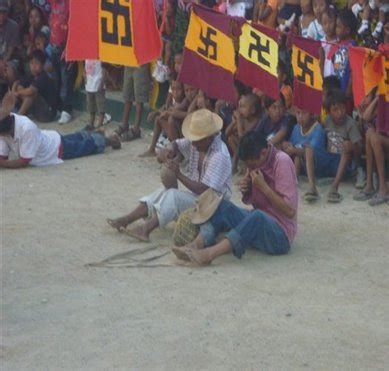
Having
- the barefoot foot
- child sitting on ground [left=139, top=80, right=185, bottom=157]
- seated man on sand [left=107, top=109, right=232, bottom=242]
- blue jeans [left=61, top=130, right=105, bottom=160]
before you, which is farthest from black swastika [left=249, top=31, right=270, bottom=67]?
blue jeans [left=61, top=130, right=105, bottom=160]

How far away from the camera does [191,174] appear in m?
9.18

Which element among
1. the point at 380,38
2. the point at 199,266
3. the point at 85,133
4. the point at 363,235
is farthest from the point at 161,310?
the point at 85,133

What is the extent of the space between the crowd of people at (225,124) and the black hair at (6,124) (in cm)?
1

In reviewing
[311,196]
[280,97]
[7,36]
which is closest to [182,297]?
[311,196]

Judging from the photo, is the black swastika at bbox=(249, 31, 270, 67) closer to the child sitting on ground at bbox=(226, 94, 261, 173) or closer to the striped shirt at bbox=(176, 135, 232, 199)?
the child sitting on ground at bbox=(226, 94, 261, 173)

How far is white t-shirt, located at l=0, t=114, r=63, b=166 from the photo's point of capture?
11.8 meters

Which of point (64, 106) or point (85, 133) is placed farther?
point (64, 106)

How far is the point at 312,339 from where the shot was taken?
688cm

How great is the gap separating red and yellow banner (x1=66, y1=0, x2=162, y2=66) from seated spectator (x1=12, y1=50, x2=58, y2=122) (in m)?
4.92

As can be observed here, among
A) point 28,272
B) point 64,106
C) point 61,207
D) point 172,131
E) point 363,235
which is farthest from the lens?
point 64,106

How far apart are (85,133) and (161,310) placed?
5.56m

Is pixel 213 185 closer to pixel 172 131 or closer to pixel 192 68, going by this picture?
pixel 192 68

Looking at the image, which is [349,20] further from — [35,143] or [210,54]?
[35,143]

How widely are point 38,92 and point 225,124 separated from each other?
3873 millimetres
